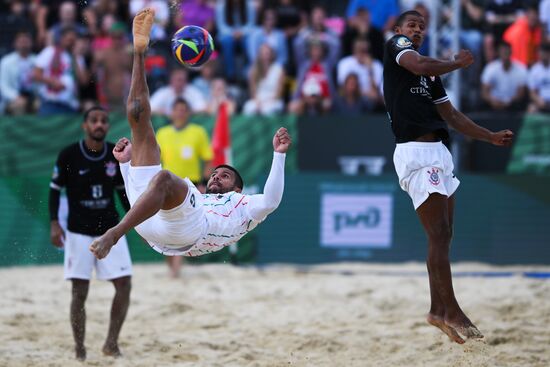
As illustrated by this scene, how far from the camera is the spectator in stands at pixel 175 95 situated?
45.7ft

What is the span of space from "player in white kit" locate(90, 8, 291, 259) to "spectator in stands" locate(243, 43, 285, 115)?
706cm

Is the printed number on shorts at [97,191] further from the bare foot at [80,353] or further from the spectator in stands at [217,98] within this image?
Result: the spectator in stands at [217,98]

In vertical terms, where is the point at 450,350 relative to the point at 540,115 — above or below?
below

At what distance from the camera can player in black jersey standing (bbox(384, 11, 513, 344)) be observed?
24.0 feet

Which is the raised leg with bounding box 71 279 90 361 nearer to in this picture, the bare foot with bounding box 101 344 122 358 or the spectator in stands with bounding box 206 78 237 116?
the bare foot with bounding box 101 344 122 358

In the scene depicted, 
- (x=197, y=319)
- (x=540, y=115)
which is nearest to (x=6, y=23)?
(x=197, y=319)

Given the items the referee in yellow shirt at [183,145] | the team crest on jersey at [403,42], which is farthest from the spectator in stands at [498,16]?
the team crest on jersey at [403,42]

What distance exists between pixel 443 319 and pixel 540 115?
7073mm

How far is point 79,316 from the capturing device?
855 centimetres

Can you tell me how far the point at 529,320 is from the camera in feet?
31.3

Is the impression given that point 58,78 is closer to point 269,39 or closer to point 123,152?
point 269,39

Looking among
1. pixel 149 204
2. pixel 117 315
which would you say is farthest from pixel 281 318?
pixel 149 204

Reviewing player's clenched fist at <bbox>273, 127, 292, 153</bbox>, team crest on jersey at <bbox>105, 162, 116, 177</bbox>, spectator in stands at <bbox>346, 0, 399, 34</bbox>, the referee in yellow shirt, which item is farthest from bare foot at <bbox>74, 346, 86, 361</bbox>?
spectator in stands at <bbox>346, 0, 399, 34</bbox>

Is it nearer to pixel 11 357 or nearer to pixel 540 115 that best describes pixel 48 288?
pixel 11 357
